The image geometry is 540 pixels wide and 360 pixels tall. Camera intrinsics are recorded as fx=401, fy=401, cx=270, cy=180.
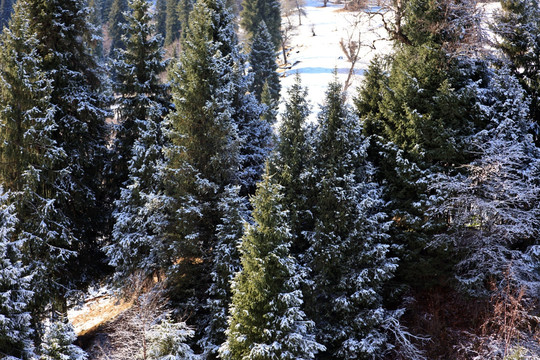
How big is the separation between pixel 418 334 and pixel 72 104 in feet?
62.8

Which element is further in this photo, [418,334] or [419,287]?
[419,287]

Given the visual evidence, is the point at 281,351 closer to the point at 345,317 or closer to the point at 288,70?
the point at 345,317

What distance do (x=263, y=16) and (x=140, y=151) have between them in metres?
49.9

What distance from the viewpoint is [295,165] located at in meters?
16.5

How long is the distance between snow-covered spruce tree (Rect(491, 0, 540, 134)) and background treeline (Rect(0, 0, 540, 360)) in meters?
0.08

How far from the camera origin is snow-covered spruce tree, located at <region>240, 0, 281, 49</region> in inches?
2382

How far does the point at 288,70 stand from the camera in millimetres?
61562

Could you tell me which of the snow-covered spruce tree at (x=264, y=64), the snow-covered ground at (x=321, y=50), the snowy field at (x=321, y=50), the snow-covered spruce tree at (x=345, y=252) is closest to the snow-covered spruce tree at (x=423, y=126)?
the snow-covered spruce tree at (x=345, y=252)

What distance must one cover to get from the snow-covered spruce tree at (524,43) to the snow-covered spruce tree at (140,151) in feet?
53.3

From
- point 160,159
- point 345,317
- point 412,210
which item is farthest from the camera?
point 160,159

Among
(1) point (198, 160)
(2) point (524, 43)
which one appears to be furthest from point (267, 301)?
(2) point (524, 43)

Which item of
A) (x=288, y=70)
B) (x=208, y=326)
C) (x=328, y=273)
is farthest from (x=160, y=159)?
(x=288, y=70)

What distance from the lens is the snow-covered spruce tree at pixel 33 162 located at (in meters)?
17.5

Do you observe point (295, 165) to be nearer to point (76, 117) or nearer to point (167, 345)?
point (167, 345)
